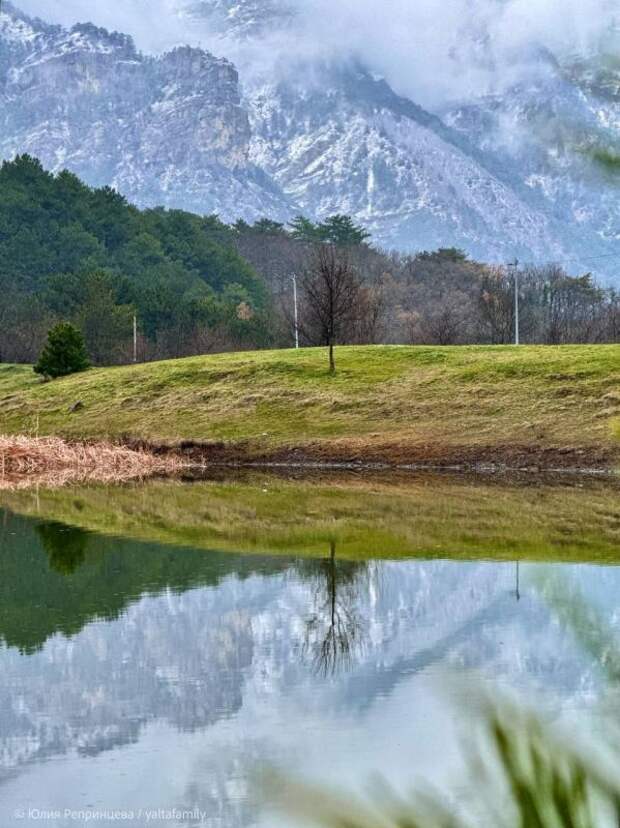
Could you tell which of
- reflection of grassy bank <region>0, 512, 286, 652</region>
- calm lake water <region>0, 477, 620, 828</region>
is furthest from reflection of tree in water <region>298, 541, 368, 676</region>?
reflection of grassy bank <region>0, 512, 286, 652</region>

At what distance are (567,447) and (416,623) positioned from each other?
70.8 feet

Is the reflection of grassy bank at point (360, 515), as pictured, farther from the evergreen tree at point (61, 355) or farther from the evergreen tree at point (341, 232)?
the evergreen tree at point (341, 232)

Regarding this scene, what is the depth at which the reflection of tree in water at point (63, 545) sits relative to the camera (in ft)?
52.2

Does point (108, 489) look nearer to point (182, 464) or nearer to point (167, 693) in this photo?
point (182, 464)

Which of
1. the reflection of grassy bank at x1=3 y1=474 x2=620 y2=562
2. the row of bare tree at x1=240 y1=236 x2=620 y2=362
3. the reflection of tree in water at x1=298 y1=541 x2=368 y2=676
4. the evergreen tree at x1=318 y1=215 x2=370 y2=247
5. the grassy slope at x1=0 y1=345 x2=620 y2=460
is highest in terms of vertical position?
the evergreen tree at x1=318 y1=215 x2=370 y2=247

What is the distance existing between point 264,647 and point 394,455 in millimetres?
23689

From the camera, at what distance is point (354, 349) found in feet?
155

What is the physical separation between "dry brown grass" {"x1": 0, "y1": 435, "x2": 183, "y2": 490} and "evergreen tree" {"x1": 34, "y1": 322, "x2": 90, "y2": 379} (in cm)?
1614

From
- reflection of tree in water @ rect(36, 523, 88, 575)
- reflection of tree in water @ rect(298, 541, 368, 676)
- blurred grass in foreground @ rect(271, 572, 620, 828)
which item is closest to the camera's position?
blurred grass in foreground @ rect(271, 572, 620, 828)

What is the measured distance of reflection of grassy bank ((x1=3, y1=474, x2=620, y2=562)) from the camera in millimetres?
16781

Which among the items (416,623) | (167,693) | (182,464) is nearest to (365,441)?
(182,464)

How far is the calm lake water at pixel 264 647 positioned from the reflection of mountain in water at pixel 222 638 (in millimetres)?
27

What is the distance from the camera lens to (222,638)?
35.6 ft

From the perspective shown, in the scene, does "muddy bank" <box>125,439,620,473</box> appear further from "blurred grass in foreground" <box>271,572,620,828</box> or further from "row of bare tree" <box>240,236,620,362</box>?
"blurred grass in foreground" <box>271,572,620,828</box>
